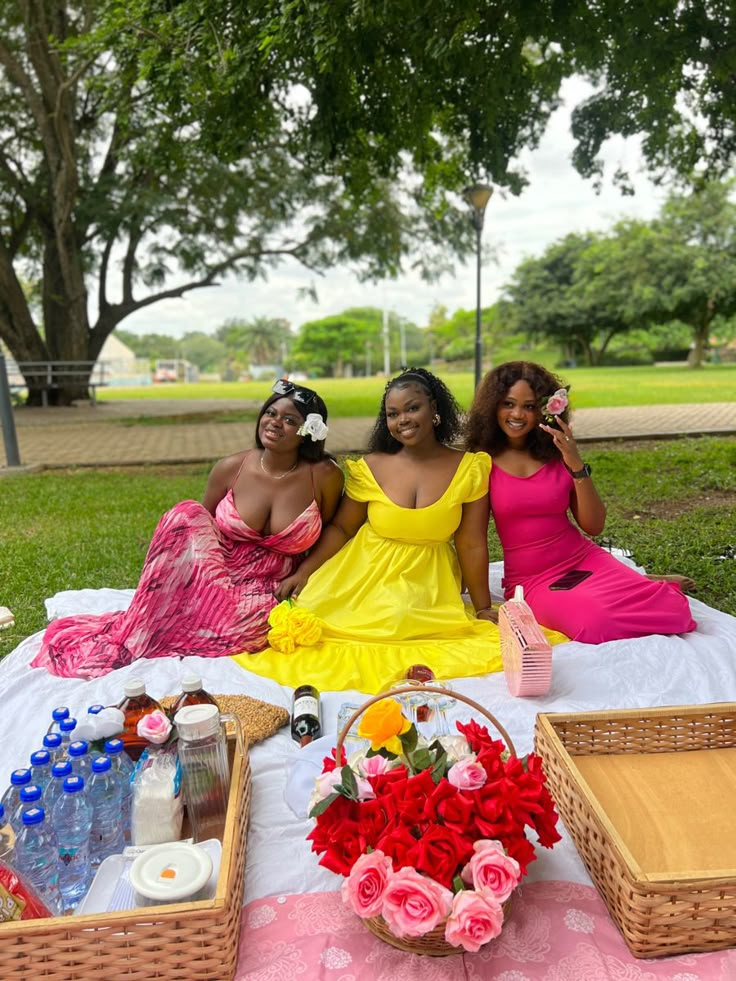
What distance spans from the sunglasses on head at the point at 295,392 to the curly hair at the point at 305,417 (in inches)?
0.5

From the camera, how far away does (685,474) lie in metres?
7.82

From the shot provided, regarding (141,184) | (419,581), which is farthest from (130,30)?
(141,184)

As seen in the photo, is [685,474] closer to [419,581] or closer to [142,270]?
[419,581]

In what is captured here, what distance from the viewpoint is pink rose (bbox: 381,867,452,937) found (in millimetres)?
1496

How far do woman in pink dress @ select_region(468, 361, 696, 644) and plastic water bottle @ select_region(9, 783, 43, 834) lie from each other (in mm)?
2477

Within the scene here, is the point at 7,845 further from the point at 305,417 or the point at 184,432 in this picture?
the point at 184,432

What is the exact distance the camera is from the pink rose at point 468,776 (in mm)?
1632

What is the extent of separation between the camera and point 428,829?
1.58 m

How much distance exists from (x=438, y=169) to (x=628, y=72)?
3.81 metres

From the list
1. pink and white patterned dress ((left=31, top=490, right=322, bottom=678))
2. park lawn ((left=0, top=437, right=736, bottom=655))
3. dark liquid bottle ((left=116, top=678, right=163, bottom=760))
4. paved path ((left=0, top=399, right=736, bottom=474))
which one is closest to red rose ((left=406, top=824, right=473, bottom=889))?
dark liquid bottle ((left=116, top=678, right=163, bottom=760))

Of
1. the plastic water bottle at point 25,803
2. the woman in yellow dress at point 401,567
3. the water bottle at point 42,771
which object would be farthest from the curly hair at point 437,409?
the plastic water bottle at point 25,803

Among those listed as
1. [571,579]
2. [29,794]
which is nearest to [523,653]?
[571,579]

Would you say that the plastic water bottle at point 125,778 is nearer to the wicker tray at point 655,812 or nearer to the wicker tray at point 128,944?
the wicker tray at point 128,944

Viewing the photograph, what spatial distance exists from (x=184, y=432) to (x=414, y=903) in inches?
516
